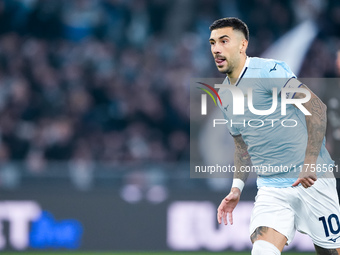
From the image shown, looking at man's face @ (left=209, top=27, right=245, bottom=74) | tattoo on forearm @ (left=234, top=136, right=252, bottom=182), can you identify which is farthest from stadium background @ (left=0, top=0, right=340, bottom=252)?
man's face @ (left=209, top=27, right=245, bottom=74)

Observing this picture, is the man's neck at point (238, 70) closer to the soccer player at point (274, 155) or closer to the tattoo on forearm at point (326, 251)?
the soccer player at point (274, 155)

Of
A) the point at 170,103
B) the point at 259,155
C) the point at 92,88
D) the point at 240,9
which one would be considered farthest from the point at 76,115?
the point at 259,155

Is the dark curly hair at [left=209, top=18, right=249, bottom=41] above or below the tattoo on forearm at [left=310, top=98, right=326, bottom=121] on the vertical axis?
above

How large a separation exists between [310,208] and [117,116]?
6.43 meters

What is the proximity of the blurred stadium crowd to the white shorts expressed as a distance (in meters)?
5.41

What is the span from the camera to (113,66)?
39.1ft

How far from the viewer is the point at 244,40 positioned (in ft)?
16.9

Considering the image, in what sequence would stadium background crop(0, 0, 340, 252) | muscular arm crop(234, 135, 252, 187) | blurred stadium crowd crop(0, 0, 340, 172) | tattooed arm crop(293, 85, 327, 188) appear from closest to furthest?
tattooed arm crop(293, 85, 327, 188), muscular arm crop(234, 135, 252, 187), stadium background crop(0, 0, 340, 252), blurred stadium crowd crop(0, 0, 340, 172)

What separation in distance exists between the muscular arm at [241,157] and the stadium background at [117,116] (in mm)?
1772

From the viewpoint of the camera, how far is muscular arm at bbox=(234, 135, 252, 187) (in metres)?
5.41

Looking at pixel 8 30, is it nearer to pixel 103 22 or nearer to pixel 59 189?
pixel 103 22

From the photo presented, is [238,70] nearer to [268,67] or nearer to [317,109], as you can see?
[268,67]

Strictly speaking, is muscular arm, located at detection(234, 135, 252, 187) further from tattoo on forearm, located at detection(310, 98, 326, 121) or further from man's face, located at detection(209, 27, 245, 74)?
tattoo on forearm, located at detection(310, 98, 326, 121)

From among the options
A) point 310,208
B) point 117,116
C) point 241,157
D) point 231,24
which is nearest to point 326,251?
point 310,208
